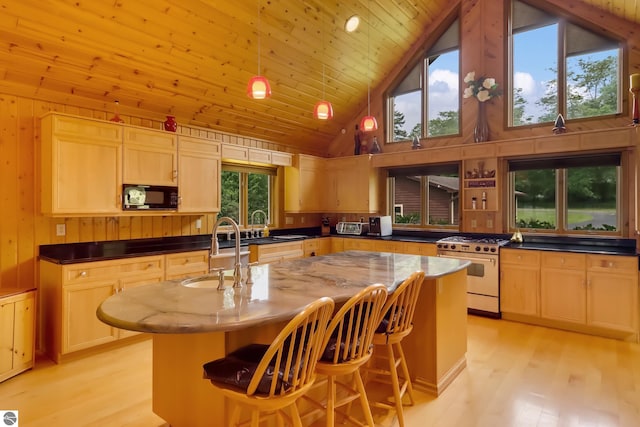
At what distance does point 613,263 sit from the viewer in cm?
381

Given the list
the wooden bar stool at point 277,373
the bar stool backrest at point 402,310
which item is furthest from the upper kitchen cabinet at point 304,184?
the wooden bar stool at point 277,373

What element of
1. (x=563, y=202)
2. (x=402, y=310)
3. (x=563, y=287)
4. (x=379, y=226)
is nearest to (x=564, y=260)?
(x=563, y=287)

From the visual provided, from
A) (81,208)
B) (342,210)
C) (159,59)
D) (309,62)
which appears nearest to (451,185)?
(342,210)

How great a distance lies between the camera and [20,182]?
11.3 ft

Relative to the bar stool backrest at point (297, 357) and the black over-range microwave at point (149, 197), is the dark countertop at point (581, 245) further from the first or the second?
the black over-range microwave at point (149, 197)

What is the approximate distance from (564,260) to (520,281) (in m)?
0.51

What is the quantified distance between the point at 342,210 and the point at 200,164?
2.55m

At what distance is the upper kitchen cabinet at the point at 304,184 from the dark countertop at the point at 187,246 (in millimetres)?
692

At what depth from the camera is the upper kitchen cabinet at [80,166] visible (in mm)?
3340

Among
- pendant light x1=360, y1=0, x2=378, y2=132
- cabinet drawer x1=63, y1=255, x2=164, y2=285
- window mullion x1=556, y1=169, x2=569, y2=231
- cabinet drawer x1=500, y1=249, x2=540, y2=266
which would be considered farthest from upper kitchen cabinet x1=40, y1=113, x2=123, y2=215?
window mullion x1=556, y1=169, x2=569, y2=231

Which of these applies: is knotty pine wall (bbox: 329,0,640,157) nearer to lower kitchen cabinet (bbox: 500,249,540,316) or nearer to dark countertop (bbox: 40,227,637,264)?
dark countertop (bbox: 40,227,637,264)

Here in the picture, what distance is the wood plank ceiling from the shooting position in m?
3.10

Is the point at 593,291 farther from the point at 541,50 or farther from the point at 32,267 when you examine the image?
the point at 32,267

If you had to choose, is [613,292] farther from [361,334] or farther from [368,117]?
[361,334]
